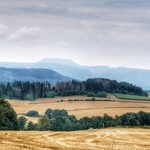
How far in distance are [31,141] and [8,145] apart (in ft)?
16.7

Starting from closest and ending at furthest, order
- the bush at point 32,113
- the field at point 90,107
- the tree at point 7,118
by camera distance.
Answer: the tree at point 7,118 < the field at point 90,107 < the bush at point 32,113

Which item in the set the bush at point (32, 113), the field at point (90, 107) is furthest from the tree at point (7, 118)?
the bush at point (32, 113)

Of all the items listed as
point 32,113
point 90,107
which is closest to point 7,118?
point 32,113

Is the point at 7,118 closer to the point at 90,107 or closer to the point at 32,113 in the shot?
the point at 32,113

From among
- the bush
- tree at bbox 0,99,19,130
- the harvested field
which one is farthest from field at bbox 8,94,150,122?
tree at bbox 0,99,19,130

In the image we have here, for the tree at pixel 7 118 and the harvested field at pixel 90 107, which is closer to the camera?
the tree at pixel 7 118

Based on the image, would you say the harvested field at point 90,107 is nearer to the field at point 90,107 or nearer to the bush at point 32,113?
the field at point 90,107

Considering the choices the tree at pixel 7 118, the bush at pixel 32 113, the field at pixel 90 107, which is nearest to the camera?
the tree at pixel 7 118

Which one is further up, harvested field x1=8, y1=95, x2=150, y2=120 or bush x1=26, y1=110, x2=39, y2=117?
harvested field x1=8, y1=95, x2=150, y2=120

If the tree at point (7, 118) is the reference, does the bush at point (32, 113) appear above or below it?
below

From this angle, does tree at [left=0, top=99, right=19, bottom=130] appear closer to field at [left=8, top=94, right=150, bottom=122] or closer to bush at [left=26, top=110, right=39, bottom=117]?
field at [left=8, top=94, right=150, bottom=122]

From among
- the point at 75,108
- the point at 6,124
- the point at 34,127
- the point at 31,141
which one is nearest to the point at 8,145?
the point at 31,141

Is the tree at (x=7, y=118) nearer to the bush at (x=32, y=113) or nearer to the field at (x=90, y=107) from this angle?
the field at (x=90, y=107)

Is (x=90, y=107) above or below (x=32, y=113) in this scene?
above
